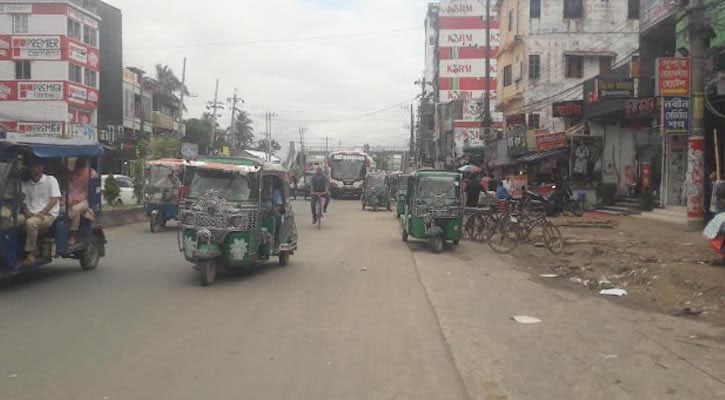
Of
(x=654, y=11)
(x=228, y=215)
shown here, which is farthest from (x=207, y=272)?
(x=654, y=11)

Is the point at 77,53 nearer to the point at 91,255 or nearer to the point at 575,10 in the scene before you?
the point at 575,10

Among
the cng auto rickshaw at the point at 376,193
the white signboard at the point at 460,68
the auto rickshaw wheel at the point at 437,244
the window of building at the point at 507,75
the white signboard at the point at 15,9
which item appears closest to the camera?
the auto rickshaw wheel at the point at 437,244

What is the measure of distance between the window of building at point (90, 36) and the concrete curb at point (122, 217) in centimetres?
3137

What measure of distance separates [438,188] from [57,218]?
29.0 feet

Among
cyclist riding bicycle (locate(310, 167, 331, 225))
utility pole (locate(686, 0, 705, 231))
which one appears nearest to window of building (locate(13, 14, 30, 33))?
cyclist riding bicycle (locate(310, 167, 331, 225))

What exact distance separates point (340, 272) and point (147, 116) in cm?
5469

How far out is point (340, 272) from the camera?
38.7ft

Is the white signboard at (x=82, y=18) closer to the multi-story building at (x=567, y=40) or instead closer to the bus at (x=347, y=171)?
the bus at (x=347, y=171)

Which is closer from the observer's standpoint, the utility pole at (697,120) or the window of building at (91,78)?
the utility pole at (697,120)

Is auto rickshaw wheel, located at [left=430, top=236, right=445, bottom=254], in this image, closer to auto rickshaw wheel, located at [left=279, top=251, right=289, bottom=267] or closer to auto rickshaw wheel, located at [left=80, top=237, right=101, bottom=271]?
auto rickshaw wheel, located at [left=279, top=251, right=289, bottom=267]

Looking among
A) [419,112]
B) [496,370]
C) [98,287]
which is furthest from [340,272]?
[419,112]

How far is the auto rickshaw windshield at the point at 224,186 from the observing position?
35.2ft

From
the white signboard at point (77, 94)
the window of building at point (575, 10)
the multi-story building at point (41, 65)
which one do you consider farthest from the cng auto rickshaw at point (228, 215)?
the white signboard at point (77, 94)

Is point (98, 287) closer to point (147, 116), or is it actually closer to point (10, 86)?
point (10, 86)
